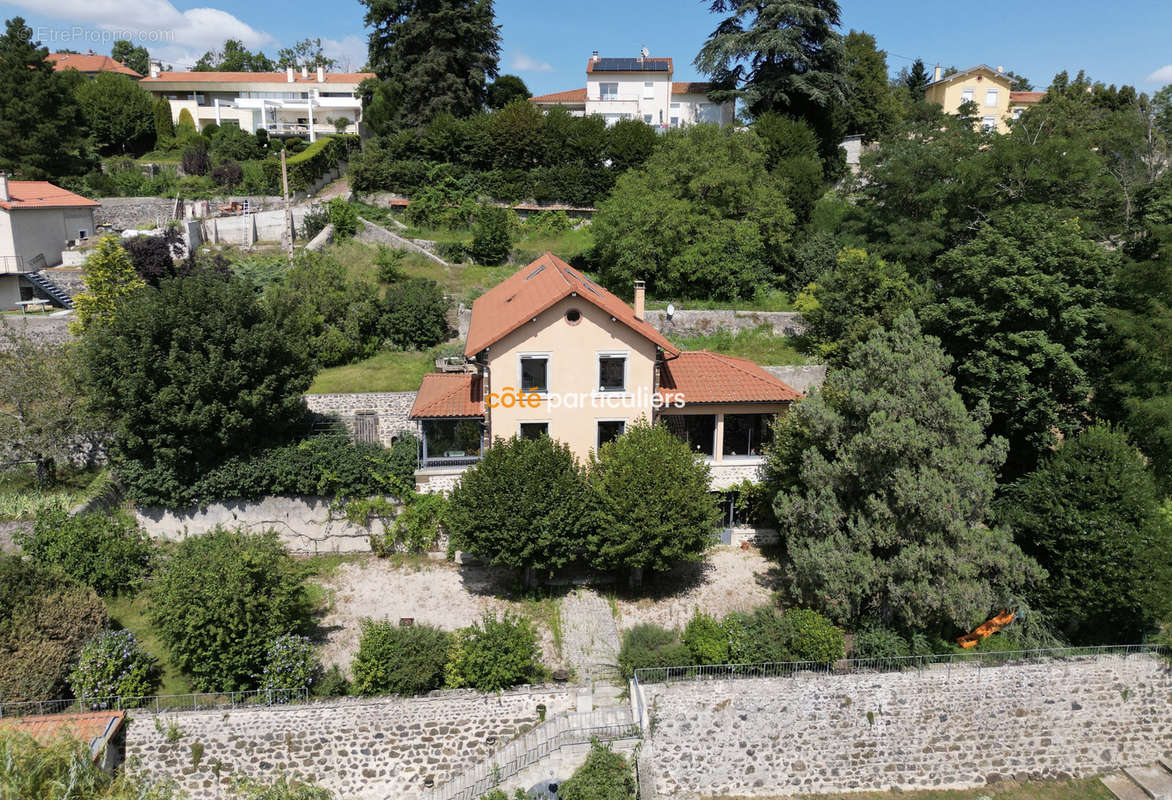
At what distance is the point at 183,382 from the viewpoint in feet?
65.3

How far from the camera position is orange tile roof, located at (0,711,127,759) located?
1345 cm

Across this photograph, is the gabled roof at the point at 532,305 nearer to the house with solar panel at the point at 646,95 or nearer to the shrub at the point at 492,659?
the shrub at the point at 492,659

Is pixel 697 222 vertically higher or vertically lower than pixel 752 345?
higher

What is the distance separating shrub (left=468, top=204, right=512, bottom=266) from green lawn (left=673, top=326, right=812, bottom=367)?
11.3 meters

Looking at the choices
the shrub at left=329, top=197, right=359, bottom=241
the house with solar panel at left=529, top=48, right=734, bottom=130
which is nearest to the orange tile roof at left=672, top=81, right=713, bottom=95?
the house with solar panel at left=529, top=48, right=734, bottom=130

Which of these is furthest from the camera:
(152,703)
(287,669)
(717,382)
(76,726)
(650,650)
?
(717,382)

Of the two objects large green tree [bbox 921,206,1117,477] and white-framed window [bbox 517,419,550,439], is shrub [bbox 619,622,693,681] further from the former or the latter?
large green tree [bbox 921,206,1117,477]

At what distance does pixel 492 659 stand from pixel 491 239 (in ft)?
82.5

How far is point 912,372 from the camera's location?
17375 millimetres

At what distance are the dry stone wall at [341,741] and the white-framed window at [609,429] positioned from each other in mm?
8076

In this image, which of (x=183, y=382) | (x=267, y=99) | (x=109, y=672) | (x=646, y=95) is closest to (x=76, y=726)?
(x=109, y=672)

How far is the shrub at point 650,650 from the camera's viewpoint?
16.0m

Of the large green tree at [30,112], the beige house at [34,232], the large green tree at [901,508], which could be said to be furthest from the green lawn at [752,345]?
the large green tree at [30,112]

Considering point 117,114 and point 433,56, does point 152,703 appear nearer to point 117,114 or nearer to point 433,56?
point 433,56
